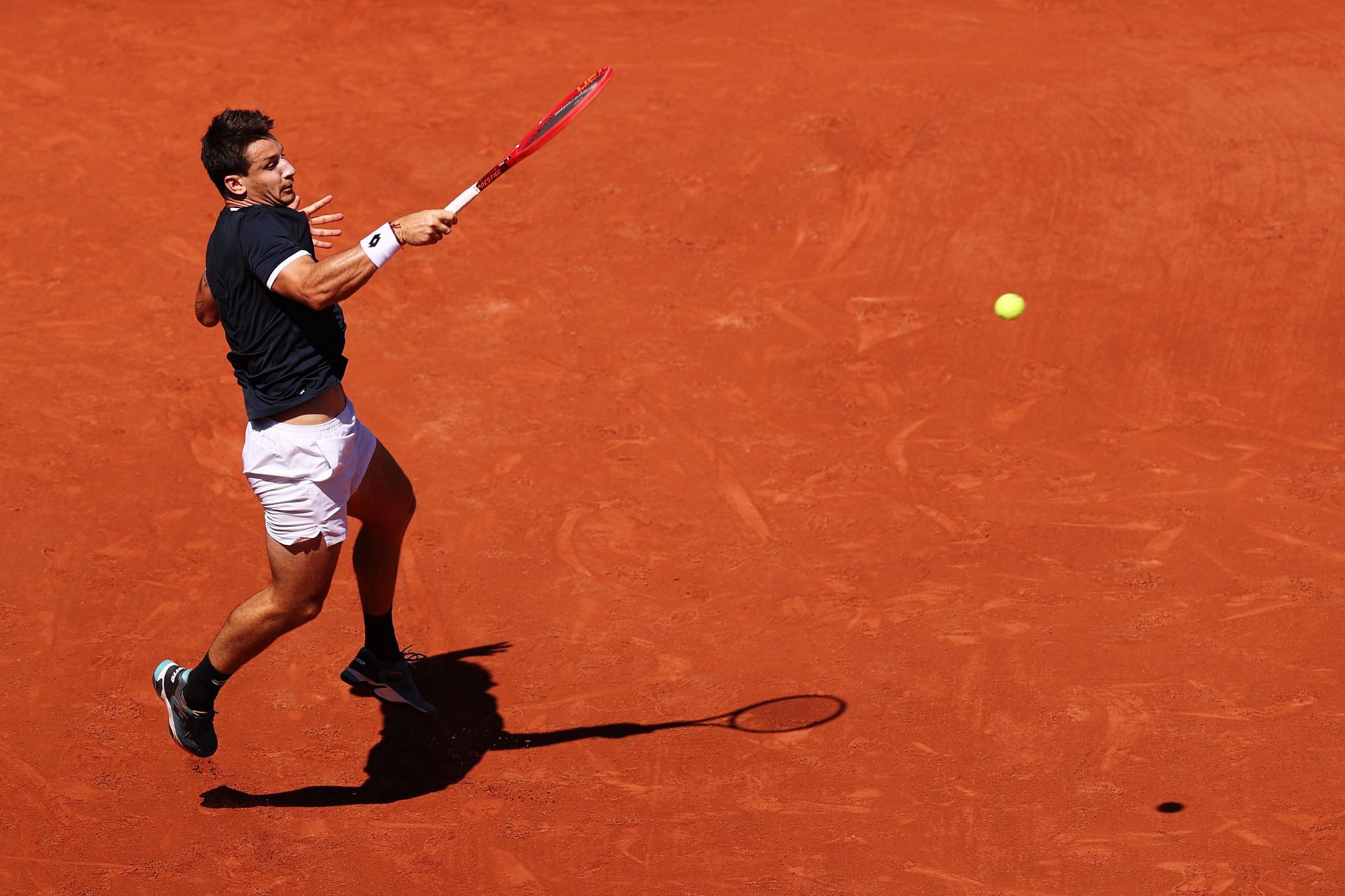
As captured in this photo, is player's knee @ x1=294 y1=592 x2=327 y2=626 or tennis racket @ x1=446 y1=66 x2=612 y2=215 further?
tennis racket @ x1=446 y1=66 x2=612 y2=215

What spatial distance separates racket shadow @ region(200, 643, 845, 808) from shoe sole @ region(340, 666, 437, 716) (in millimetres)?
31

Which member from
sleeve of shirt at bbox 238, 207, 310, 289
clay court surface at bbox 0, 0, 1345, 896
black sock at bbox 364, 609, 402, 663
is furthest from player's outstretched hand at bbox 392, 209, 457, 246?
clay court surface at bbox 0, 0, 1345, 896

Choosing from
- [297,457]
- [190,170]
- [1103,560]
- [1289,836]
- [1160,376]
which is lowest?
[1289,836]

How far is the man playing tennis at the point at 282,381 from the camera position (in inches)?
201

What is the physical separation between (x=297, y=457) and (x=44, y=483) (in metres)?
3.11

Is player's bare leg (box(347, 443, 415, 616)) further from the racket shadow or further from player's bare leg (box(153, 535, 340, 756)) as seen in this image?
the racket shadow

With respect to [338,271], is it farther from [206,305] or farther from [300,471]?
[206,305]

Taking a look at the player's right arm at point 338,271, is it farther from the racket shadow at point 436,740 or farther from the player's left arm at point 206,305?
the racket shadow at point 436,740

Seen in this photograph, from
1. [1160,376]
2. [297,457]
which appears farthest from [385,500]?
[1160,376]

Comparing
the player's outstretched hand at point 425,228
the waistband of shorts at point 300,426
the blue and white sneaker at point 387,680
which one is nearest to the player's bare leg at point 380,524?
the blue and white sneaker at point 387,680

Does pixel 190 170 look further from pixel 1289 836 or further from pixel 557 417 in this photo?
pixel 1289 836

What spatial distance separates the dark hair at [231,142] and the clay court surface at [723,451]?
239 cm

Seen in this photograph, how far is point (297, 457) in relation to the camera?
17.6 ft

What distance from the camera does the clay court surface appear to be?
5680 mm
